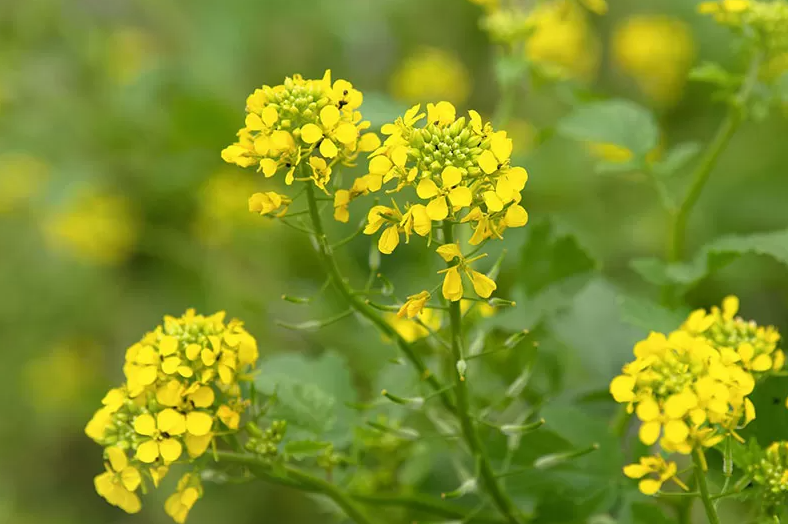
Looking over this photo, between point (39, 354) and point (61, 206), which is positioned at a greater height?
point (61, 206)

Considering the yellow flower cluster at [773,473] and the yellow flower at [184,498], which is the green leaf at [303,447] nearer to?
the yellow flower at [184,498]

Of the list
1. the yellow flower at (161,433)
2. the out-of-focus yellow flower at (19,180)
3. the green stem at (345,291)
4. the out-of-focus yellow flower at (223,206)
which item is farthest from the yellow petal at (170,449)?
the out-of-focus yellow flower at (19,180)

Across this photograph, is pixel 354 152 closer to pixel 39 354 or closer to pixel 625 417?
pixel 625 417

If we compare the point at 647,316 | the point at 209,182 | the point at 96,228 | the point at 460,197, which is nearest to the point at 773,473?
the point at 647,316

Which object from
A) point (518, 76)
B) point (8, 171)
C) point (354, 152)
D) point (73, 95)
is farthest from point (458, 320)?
point (8, 171)

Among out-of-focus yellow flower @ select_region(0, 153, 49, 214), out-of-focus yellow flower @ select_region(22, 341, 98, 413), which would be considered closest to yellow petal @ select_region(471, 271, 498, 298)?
out-of-focus yellow flower @ select_region(22, 341, 98, 413)

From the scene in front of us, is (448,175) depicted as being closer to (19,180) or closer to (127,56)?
(127,56)
